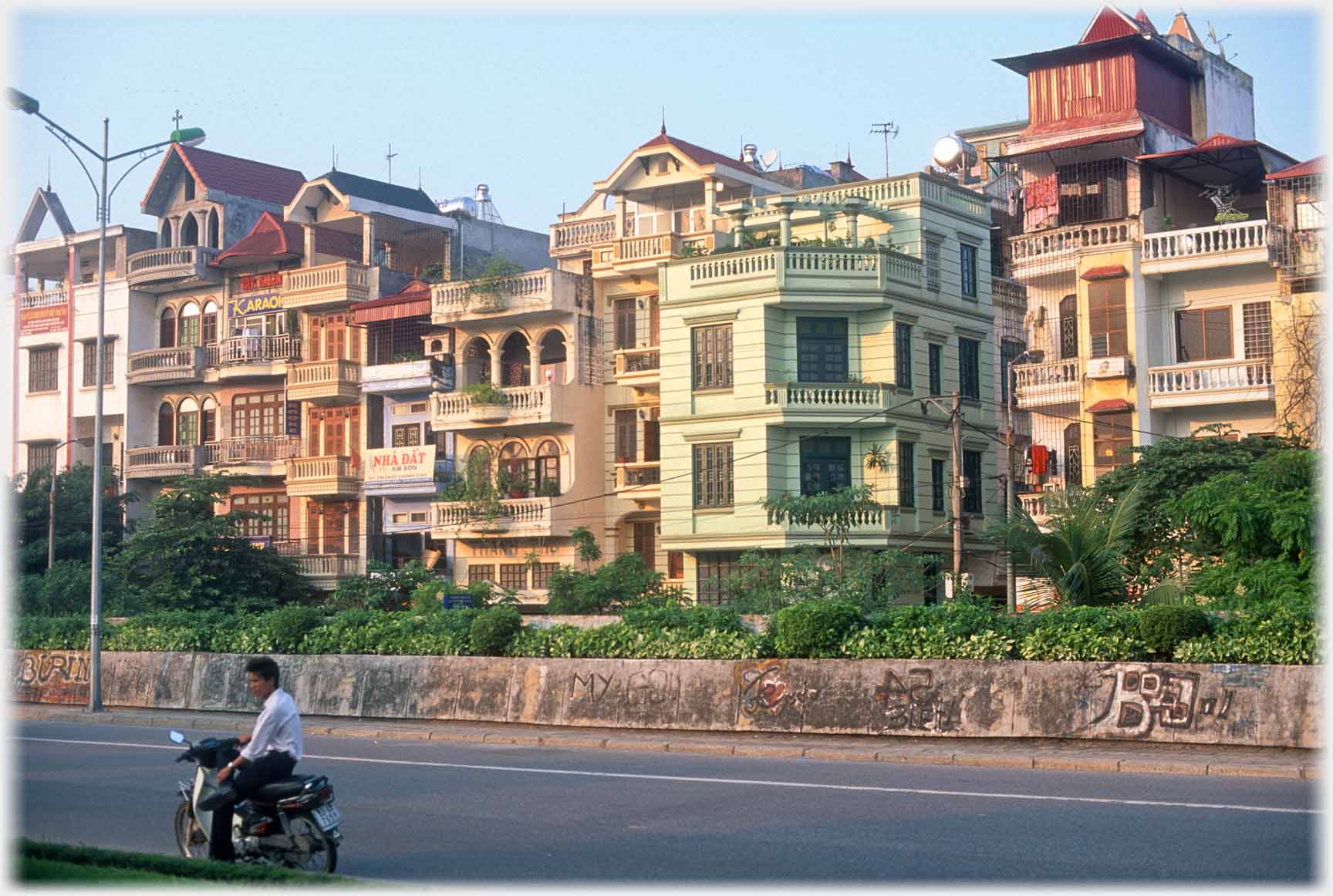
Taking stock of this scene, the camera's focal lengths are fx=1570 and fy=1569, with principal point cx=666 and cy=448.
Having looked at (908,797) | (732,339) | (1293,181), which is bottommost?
(908,797)

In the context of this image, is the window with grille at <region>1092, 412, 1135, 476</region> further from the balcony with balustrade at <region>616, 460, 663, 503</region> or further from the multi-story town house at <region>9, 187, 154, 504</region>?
the multi-story town house at <region>9, 187, 154, 504</region>

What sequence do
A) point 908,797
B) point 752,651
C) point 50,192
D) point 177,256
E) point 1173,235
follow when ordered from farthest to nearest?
1. point 50,192
2. point 177,256
3. point 1173,235
4. point 752,651
5. point 908,797

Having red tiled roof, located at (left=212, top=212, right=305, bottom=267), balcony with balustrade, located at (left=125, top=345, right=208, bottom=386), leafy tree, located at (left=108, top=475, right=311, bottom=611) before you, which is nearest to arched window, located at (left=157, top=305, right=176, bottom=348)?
balcony with balustrade, located at (left=125, top=345, right=208, bottom=386)

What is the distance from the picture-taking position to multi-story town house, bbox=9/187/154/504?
54.4 meters

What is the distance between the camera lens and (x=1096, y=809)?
45.4 ft

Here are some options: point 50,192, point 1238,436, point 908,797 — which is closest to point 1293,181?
point 1238,436

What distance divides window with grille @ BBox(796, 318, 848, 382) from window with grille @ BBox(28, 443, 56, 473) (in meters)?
29.0

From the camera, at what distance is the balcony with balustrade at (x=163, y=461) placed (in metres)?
51.8

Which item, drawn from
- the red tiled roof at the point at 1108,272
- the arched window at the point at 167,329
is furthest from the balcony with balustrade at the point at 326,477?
the red tiled roof at the point at 1108,272

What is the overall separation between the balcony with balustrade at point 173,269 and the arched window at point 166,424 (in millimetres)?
4083

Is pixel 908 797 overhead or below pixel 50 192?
below

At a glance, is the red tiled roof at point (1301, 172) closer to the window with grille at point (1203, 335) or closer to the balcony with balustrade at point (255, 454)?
the window with grille at point (1203, 335)

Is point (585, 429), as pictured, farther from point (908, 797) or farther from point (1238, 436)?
point (908, 797)

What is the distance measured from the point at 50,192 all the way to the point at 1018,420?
124 ft
